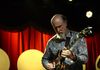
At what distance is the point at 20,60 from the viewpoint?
10.9 feet

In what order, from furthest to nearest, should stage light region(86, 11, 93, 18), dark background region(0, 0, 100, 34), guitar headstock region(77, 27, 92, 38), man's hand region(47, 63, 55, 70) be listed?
stage light region(86, 11, 93, 18), dark background region(0, 0, 100, 34), man's hand region(47, 63, 55, 70), guitar headstock region(77, 27, 92, 38)

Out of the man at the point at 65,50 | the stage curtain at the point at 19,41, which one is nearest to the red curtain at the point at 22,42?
the stage curtain at the point at 19,41

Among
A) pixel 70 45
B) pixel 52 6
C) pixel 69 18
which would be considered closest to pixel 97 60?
pixel 69 18

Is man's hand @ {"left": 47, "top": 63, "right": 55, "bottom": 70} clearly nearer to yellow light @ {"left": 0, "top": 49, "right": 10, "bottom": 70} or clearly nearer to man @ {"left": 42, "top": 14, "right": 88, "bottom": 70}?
man @ {"left": 42, "top": 14, "right": 88, "bottom": 70}

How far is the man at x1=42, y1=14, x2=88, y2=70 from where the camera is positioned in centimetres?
252

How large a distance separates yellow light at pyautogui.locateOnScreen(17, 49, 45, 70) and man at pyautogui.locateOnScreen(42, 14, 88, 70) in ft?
1.71

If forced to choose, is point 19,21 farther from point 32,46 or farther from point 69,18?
point 69,18

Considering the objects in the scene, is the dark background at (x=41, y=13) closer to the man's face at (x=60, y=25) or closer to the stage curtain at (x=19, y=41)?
the stage curtain at (x=19, y=41)

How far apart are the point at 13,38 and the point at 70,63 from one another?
48.5 inches

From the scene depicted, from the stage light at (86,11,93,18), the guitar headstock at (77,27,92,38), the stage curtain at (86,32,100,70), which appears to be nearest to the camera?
the guitar headstock at (77,27,92,38)

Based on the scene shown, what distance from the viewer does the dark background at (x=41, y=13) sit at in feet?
11.5

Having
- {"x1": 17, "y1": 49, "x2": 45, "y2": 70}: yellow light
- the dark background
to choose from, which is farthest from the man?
the dark background

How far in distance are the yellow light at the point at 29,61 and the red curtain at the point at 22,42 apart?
0.30m

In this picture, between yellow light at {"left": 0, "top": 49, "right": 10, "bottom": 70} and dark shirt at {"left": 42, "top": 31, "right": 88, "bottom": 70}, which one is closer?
dark shirt at {"left": 42, "top": 31, "right": 88, "bottom": 70}
